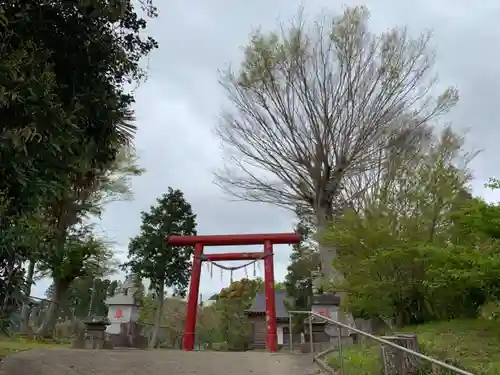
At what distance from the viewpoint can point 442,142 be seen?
13.1 metres

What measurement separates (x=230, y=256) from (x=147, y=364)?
715 centimetres

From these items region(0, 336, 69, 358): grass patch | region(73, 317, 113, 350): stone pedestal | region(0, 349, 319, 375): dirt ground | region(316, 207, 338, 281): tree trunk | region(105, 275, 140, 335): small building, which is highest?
region(316, 207, 338, 281): tree trunk

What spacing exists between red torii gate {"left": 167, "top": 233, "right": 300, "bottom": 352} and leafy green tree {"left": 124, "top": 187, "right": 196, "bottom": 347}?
666cm

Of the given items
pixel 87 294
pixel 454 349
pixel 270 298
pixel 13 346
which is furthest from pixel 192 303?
pixel 87 294

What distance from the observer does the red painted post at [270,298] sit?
10961 millimetres

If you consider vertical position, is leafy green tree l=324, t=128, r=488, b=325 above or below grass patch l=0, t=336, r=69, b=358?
above

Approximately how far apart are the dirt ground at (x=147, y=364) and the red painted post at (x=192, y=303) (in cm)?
429

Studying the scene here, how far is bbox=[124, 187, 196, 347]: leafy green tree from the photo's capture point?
20.2 metres

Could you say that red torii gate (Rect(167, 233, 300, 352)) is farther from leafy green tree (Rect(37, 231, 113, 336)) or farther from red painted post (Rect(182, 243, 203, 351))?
leafy green tree (Rect(37, 231, 113, 336))

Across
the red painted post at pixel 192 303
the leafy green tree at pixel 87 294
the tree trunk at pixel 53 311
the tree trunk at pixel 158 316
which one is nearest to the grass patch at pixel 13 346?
the red painted post at pixel 192 303

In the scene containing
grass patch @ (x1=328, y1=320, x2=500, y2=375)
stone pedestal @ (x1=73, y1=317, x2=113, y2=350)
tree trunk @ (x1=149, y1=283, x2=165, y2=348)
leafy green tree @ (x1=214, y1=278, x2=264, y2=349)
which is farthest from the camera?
leafy green tree @ (x1=214, y1=278, x2=264, y2=349)

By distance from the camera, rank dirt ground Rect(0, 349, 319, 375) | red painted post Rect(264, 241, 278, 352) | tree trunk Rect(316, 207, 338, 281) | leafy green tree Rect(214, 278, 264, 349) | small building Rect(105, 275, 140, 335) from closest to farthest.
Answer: dirt ground Rect(0, 349, 319, 375) → red painted post Rect(264, 241, 278, 352) → tree trunk Rect(316, 207, 338, 281) → small building Rect(105, 275, 140, 335) → leafy green tree Rect(214, 278, 264, 349)

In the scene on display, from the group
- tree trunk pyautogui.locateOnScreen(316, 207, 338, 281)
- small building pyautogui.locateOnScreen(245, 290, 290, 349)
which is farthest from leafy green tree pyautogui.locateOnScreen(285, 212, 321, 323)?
tree trunk pyautogui.locateOnScreen(316, 207, 338, 281)

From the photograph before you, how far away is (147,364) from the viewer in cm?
648
